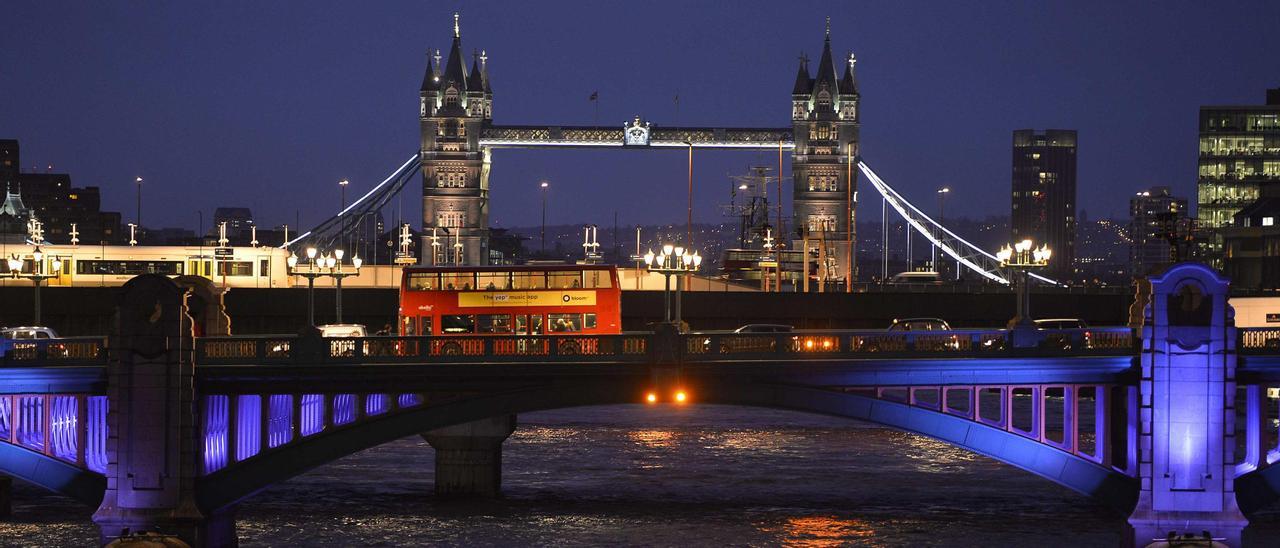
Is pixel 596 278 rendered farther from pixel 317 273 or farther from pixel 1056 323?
pixel 1056 323

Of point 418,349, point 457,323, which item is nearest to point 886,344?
point 418,349

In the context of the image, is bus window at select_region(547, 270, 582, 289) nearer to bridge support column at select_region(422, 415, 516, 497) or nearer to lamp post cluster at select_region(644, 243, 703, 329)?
lamp post cluster at select_region(644, 243, 703, 329)

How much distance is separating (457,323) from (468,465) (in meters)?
4.61

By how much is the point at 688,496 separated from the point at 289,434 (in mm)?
16240

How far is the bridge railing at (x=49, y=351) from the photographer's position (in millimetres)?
35375

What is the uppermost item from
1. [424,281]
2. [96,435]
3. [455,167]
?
[455,167]

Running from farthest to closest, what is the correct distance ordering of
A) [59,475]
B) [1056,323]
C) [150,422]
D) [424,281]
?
[1056,323] → [424,281] → [59,475] → [150,422]

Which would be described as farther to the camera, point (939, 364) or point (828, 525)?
point (828, 525)

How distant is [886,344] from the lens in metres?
35.5

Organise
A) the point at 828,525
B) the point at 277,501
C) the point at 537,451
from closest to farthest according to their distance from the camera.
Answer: the point at 828,525, the point at 277,501, the point at 537,451

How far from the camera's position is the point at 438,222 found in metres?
150

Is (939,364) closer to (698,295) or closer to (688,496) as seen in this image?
(688,496)

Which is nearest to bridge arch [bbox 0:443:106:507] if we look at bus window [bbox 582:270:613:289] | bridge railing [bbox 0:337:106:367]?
bridge railing [bbox 0:337:106:367]

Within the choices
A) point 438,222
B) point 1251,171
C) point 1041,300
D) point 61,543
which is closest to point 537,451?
point 61,543
